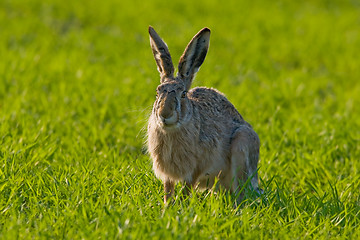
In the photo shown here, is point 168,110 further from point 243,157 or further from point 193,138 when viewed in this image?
point 243,157

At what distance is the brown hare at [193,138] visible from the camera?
423 cm

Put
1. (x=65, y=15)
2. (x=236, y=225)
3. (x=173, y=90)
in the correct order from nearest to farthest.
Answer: (x=236, y=225) < (x=173, y=90) < (x=65, y=15)

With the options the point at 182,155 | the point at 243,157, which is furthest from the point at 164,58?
the point at 243,157

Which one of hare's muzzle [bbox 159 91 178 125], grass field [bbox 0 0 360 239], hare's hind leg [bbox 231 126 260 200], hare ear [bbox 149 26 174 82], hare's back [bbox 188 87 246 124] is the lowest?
grass field [bbox 0 0 360 239]

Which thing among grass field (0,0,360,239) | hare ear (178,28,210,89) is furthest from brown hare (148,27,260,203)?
grass field (0,0,360,239)

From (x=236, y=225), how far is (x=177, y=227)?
47 centimetres

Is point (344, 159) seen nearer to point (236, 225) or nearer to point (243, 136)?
point (243, 136)

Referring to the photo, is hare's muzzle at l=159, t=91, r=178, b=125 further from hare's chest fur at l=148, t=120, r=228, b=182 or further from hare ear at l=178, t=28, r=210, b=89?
hare ear at l=178, t=28, r=210, b=89

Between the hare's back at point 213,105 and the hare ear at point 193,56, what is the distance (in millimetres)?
239

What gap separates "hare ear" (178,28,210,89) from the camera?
449cm

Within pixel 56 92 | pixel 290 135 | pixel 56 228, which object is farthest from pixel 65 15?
pixel 56 228

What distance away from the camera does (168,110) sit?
3975mm

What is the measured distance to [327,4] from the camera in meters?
16.9

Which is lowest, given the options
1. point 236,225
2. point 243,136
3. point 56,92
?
point 56,92
